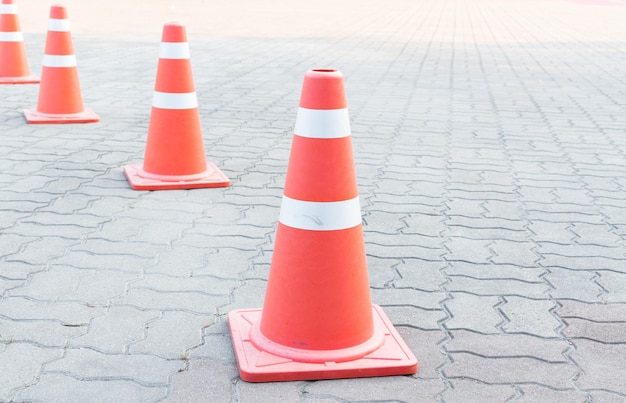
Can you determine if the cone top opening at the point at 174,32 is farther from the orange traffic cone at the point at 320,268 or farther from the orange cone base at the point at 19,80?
the orange cone base at the point at 19,80

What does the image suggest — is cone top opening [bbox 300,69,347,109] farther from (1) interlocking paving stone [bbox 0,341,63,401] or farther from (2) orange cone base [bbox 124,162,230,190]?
(2) orange cone base [bbox 124,162,230,190]

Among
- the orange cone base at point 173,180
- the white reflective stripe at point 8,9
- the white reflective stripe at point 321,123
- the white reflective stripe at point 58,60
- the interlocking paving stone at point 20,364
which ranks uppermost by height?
the white reflective stripe at point 321,123

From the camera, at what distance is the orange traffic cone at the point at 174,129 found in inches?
201

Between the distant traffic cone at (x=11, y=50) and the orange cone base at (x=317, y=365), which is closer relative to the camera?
the orange cone base at (x=317, y=365)

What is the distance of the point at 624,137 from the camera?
287 inches

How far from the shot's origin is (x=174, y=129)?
17.1ft

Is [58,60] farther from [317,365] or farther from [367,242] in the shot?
[317,365]

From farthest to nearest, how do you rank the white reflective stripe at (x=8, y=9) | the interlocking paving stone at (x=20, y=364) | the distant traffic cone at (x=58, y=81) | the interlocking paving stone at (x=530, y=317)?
the white reflective stripe at (x=8, y=9)
the distant traffic cone at (x=58, y=81)
the interlocking paving stone at (x=530, y=317)
the interlocking paving stone at (x=20, y=364)

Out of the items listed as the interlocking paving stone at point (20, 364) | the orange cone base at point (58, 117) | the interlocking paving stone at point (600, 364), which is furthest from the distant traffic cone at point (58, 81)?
the interlocking paving stone at point (600, 364)

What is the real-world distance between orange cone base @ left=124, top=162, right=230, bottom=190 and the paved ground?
7cm

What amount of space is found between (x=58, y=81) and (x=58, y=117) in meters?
0.29

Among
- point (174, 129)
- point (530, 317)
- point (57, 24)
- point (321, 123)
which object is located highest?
point (321, 123)

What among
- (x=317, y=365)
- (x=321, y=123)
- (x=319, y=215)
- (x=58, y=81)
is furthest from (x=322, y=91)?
(x=58, y=81)

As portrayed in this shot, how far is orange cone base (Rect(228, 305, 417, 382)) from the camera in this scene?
2.86m
